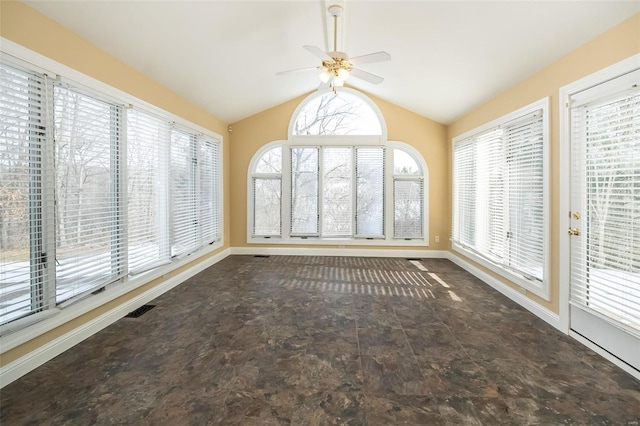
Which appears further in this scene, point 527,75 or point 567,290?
point 527,75

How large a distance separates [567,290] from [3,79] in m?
4.63

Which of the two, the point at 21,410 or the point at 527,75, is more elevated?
the point at 527,75

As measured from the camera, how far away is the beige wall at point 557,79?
2170 mm

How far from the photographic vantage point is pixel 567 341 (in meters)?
2.52

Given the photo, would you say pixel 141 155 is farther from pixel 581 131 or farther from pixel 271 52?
pixel 581 131

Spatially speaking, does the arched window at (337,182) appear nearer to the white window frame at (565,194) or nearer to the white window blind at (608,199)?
the white window frame at (565,194)

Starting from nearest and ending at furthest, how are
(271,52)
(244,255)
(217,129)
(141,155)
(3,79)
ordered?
(3,79) → (141,155) → (271,52) → (217,129) → (244,255)

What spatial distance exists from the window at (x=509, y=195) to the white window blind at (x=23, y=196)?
4357 mm

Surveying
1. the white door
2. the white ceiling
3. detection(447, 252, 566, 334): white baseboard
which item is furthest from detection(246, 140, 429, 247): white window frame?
the white door

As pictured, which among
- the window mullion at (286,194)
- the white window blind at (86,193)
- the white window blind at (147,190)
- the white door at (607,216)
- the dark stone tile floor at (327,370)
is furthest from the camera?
the window mullion at (286,194)

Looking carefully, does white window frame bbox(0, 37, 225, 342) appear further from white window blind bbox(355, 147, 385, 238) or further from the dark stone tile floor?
white window blind bbox(355, 147, 385, 238)

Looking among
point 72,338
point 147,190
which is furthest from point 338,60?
point 72,338

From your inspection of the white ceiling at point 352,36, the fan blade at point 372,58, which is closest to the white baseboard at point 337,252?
the white ceiling at point 352,36

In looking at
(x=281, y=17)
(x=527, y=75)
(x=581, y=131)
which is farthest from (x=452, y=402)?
(x=281, y=17)
